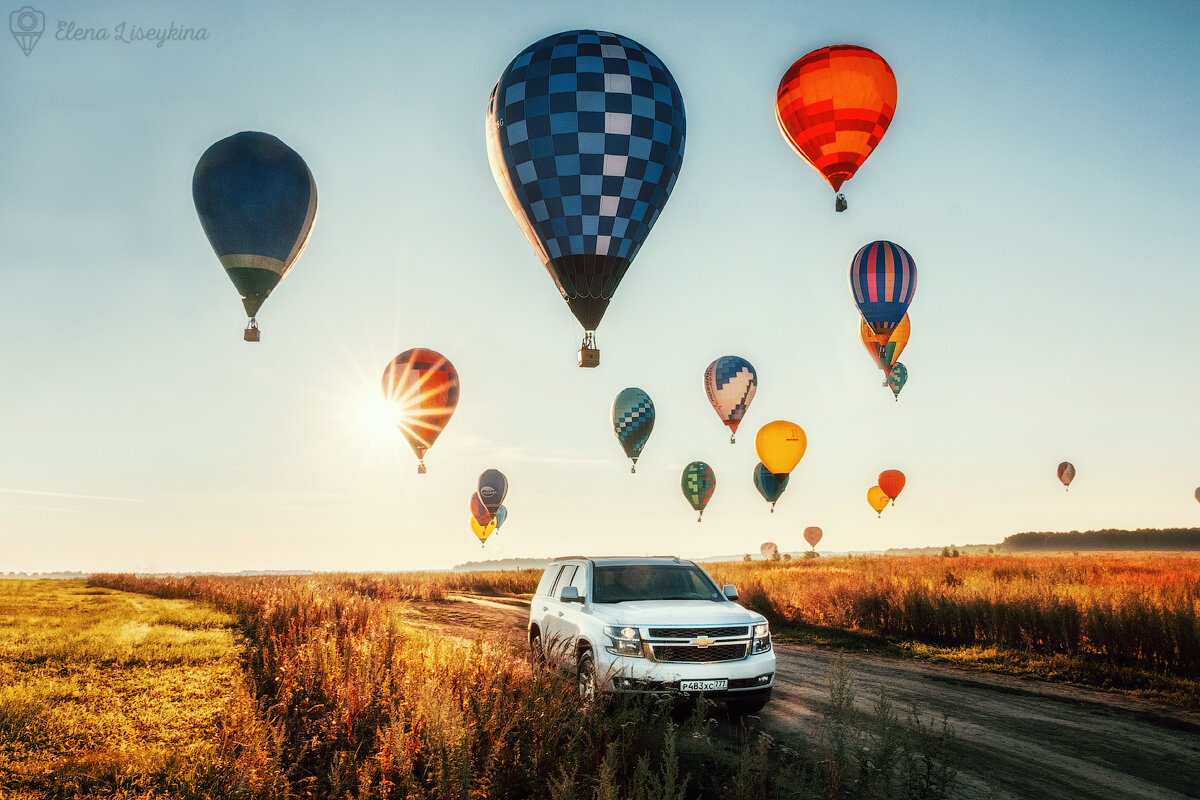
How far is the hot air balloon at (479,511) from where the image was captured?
58438mm

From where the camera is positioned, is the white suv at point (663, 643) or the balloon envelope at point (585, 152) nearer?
the white suv at point (663, 643)

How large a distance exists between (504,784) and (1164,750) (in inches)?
283

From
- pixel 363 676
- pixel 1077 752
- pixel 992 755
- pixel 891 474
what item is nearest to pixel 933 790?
pixel 992 755

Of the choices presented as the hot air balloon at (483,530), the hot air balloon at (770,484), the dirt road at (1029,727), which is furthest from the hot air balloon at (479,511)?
the dirt road at (1029,727)

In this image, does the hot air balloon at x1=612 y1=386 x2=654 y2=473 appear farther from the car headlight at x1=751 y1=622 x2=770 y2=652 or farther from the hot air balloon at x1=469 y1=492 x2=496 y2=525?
the car headlight at x1=751 y1=622 x2=770 y2=652

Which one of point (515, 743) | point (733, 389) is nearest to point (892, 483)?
point (733, 389)

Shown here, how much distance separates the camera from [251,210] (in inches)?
926

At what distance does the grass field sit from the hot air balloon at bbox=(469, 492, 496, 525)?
137 ft

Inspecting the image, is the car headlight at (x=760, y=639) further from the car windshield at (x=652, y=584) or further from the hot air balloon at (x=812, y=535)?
the hot air balloon at (x=812, y=535)

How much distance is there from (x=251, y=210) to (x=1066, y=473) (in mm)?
79922

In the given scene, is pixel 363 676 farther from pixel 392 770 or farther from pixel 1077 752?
pixel 1077 752

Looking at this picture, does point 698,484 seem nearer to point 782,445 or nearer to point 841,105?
point 782,445

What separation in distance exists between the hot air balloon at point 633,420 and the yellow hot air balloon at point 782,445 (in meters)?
6.26

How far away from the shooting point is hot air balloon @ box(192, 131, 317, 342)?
23453 mm
